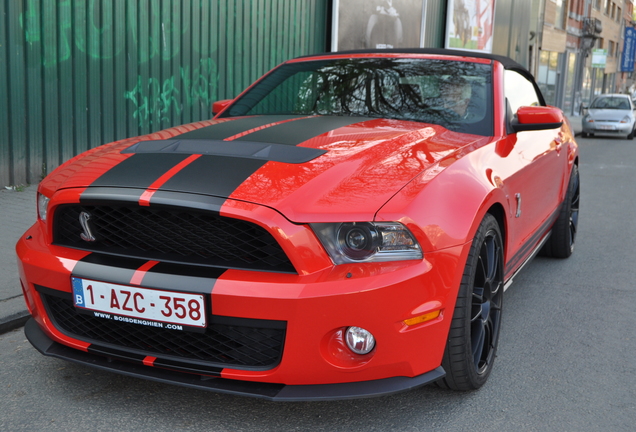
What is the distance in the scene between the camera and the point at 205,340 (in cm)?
222

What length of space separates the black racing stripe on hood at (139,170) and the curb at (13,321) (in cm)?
132

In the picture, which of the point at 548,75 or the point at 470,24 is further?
the point at 548,75

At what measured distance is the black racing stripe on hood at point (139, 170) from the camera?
7.75ft

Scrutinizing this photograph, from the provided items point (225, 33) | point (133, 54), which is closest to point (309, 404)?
point (133, 54)

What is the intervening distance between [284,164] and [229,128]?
0.79 m

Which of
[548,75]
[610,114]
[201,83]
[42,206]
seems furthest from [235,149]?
[548,75]

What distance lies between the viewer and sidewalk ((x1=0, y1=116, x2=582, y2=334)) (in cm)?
338

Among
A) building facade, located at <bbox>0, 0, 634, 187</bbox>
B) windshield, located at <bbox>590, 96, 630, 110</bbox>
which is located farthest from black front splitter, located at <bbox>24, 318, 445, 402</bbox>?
windshield, located at <bbox>590, 96, 630, 110</bbox>

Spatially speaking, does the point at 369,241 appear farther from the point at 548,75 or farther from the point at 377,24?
the point at 548,75

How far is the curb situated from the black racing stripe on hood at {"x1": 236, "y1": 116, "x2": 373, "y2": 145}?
1.57m

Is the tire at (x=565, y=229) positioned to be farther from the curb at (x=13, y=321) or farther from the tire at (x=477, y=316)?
the curb at (x=13, y=321)

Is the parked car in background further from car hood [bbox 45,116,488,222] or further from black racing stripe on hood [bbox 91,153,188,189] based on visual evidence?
black racing stripe on hood [bbox 91,153,188,189]

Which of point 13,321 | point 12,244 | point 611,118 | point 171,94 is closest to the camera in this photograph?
point 13,321

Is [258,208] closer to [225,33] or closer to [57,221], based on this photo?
[57,221]
